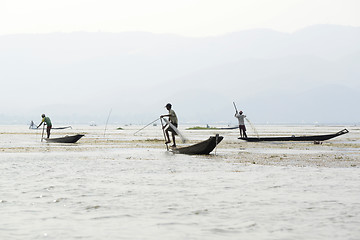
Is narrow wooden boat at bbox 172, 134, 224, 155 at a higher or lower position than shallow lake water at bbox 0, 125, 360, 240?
higher

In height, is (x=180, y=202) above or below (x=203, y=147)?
below

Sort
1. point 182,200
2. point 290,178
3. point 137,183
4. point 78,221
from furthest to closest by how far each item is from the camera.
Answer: point 290,178
point 137,183
point 182,200
point 78,221

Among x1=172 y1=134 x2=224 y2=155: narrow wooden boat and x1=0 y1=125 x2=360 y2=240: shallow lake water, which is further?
x1=172 y1=134 x2=224 y2=155: narrow wooden boat

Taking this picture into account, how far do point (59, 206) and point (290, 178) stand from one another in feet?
23.6

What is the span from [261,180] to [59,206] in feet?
20.5

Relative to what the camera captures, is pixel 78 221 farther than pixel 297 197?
No

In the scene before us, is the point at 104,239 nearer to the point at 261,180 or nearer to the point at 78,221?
the point at 78,221

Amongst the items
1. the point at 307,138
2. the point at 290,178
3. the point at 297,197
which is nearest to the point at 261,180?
the point at 290,178

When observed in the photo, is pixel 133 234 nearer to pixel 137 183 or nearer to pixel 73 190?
pixel 73 190

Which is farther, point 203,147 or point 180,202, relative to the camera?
point 203,147

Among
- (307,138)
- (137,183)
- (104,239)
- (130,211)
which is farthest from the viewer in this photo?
(307,138)

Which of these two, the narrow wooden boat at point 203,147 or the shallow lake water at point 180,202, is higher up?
the narrow wooden boat at point 203,147

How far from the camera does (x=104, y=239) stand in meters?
7.77

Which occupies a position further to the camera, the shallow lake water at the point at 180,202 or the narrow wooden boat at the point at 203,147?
the narrow wooden boat at the point at 203,147
